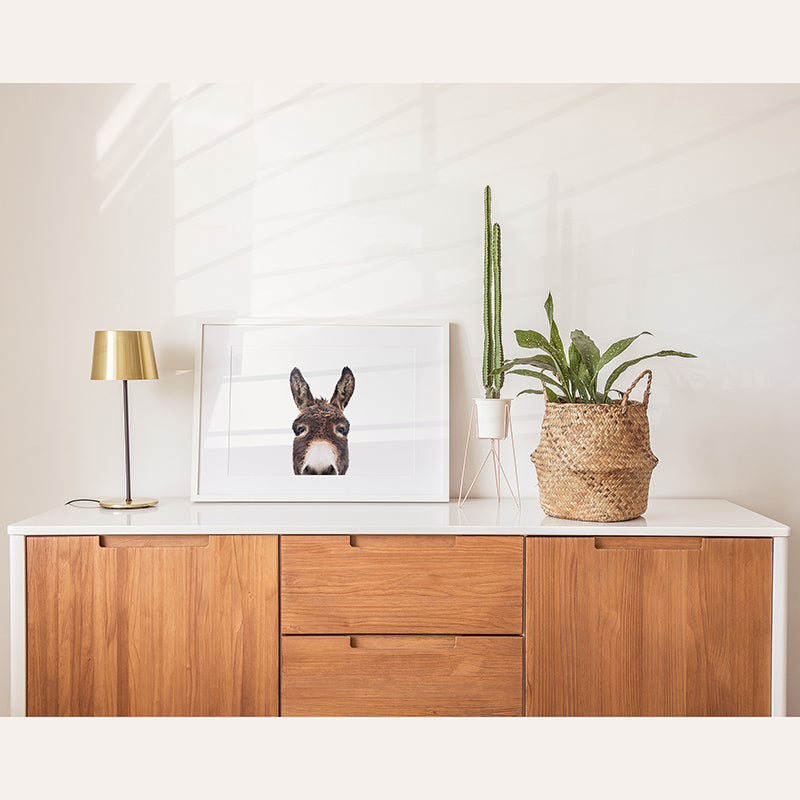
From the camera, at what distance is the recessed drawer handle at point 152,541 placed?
2090 mm

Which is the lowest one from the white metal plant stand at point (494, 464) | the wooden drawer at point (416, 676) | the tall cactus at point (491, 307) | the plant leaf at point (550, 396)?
the wooden drawer at point (416, 676)

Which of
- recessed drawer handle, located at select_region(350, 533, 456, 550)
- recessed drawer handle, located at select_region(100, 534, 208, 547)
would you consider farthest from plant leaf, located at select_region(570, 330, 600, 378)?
recessed drawer handle, located at select_region(100, 534, 208, 547)

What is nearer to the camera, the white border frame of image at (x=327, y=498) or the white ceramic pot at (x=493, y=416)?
the white ceramic pot at (x=493, y=416)

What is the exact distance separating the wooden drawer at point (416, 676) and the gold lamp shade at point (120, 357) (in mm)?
963

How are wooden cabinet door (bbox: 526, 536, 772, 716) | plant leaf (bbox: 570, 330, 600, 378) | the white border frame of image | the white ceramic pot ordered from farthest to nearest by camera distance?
the white border frame of image < the white ceramic pot < plant leaf (bbox: 570, 330, 600, 378) < wooden cabinet door (bbox: 526, 536, 772, 716)

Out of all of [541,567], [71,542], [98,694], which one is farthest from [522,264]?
[98,694]

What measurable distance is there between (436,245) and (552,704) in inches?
55.3

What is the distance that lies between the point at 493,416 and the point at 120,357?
111cm

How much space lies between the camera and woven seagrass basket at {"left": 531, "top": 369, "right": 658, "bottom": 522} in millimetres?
2119

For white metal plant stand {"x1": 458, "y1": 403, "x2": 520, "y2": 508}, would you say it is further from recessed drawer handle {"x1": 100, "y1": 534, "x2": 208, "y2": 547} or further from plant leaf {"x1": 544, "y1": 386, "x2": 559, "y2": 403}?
recessed drawer handle {"x1": 100, "y1": 534, "x2": 208, "y2": 547}

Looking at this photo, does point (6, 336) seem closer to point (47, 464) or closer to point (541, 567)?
point (47, 464)

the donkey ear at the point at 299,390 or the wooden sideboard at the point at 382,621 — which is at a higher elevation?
the donkey ear at the point at 299,390

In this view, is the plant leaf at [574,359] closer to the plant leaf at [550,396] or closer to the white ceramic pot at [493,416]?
the plant leaf at [550,396]

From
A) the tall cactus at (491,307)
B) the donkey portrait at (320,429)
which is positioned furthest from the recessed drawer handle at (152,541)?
the tall cactus at (491,307)
